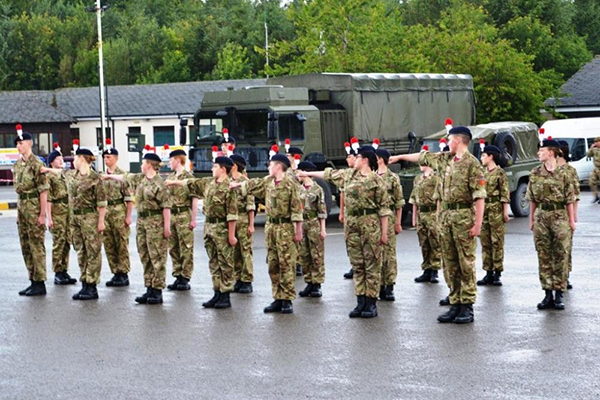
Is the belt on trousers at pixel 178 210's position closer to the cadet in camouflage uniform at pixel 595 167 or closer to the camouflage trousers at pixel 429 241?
the camouflage trousers at pixel 429 241

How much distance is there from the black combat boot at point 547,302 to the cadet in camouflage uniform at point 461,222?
1.18 m

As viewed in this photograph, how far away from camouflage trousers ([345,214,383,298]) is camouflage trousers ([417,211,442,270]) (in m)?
3.11

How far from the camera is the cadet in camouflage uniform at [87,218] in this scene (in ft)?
46.0

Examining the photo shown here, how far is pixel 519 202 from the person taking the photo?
84.2 ft

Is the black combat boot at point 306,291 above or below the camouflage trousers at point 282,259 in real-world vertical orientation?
below

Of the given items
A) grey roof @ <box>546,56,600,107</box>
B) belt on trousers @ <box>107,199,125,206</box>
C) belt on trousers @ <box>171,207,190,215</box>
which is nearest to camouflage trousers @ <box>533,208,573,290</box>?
belt on trousers @ <box>171,207,190,215</box>

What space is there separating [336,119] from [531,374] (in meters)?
17.5

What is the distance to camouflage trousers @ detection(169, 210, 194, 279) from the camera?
49.2ft

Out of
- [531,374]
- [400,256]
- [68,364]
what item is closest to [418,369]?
[531,374]

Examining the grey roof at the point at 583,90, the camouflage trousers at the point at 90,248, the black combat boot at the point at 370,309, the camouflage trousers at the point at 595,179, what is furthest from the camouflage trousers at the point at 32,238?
the grey roof at the point at 583,90

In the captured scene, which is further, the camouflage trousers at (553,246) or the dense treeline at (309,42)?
the dense treeline at (309,42)

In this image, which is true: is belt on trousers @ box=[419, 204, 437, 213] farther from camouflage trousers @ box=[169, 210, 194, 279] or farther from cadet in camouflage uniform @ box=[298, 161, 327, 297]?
camouflage trousers @ box=[169, 210, 194, 279]

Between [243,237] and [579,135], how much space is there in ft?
81.3

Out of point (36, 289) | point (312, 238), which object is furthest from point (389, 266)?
point (36, 289)
